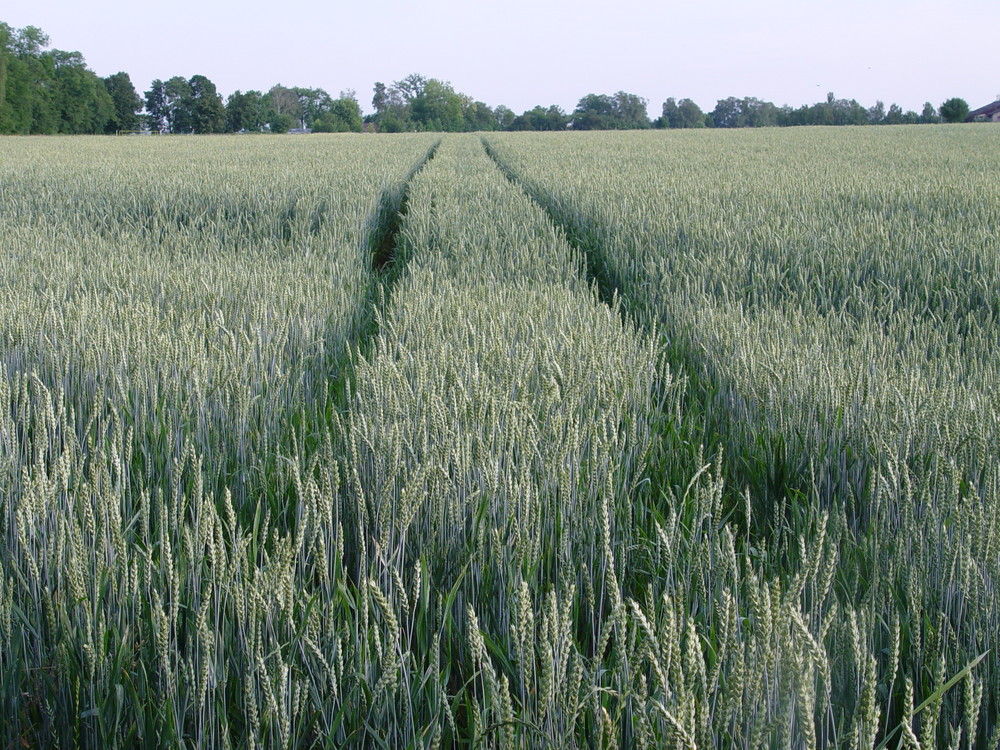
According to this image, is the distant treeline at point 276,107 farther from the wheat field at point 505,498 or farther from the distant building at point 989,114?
the wheat field at point 505,498

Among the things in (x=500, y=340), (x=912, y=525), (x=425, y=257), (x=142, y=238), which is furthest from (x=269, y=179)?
(x=912, y=525)

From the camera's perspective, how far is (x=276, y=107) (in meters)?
95.4

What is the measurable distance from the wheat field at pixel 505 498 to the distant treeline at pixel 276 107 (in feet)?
180

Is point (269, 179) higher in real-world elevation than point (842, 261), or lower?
higher

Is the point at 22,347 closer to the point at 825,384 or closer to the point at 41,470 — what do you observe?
the point at 41,470

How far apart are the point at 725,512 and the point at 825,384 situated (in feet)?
1.65

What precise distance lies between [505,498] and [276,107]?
10344cm

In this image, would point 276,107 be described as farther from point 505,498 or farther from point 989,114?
point 505,498

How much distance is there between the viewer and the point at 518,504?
151 cm

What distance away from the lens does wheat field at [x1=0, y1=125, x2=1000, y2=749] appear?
0.99 metres

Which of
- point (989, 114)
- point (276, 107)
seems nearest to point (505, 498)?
point (989, 114)

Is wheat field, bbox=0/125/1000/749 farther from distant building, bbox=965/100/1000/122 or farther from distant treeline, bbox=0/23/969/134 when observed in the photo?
distant building, bbox=965/100/1000/122

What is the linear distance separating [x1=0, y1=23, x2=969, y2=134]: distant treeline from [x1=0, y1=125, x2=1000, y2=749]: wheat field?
54857mm

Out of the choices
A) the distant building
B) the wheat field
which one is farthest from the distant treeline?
the wheat field
